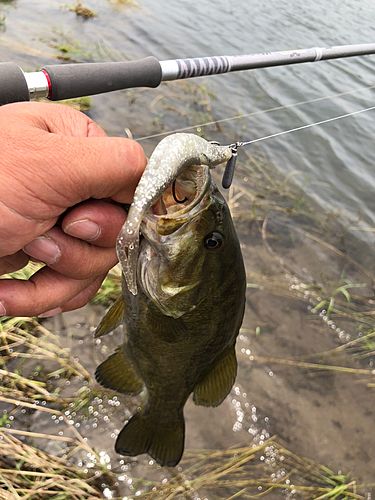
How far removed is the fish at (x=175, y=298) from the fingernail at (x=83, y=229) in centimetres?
14

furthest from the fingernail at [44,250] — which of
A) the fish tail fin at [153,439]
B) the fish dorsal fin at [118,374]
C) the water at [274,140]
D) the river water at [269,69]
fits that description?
the river water at [269,69]

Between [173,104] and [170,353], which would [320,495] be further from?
[173,104]

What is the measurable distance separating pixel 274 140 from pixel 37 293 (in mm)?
6286

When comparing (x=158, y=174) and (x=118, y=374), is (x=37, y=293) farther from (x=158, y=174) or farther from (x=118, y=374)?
(x=118, y=374)

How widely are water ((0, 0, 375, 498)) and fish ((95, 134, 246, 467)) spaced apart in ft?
3.15

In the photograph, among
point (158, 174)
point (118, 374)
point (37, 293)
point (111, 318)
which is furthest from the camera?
point (118, 374)

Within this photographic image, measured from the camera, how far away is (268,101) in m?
8.20

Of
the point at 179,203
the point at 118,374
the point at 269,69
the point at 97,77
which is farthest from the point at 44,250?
the point at 269,69

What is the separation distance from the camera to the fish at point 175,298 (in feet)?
4.62

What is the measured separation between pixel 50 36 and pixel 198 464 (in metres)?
7.64

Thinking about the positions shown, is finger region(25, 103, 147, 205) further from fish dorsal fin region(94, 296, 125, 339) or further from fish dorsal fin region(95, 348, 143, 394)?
fish dorsal fin region(95, 348, 143, 394)

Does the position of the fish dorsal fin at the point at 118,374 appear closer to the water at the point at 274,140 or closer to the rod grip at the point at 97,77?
the water at the point at 274,140

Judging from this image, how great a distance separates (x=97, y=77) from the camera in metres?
2.37

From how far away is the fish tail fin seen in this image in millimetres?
2342
